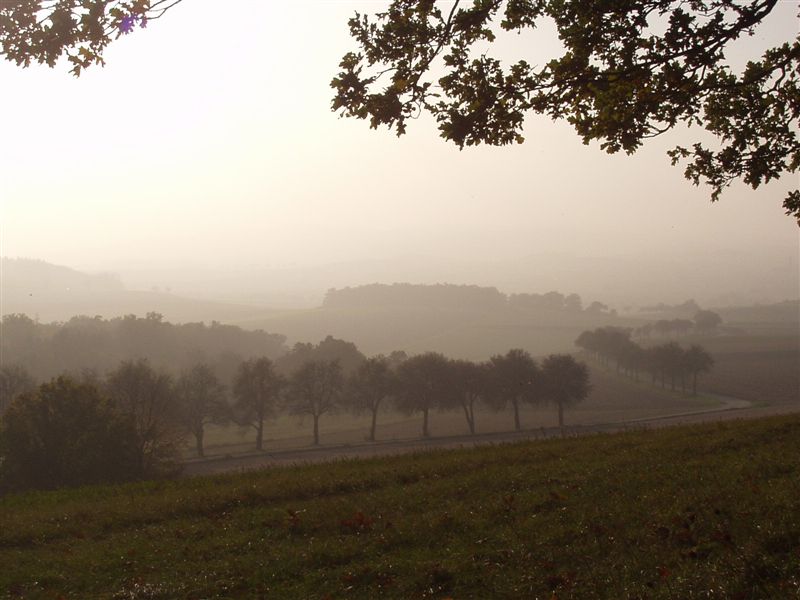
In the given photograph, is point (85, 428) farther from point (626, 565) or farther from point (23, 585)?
point (626, 565)

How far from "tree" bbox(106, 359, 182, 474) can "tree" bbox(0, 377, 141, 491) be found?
4.56 ft

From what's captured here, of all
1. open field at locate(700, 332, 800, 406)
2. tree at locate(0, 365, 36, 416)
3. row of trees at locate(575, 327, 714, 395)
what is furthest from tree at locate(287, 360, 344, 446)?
open field at locate(700, 332, 800, 406)

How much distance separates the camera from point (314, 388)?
3115 inches

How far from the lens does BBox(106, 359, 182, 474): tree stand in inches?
1783

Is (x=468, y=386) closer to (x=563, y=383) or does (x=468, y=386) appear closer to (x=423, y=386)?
(x=423, y=386)

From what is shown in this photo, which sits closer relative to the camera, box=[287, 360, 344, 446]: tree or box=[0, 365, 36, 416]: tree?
box=[0, 365, 36, 416]: tree

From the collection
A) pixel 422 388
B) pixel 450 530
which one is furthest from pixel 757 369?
pixel 450 530

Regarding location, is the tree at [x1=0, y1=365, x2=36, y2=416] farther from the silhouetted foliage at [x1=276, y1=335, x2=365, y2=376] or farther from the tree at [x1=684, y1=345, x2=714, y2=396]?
the tree at [x1=684, y1=345, x2=714, y2=396]

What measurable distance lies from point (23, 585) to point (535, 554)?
10.1 m

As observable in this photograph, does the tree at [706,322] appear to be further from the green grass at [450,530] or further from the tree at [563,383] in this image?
the green grass at [450,530]

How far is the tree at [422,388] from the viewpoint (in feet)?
Result: 258

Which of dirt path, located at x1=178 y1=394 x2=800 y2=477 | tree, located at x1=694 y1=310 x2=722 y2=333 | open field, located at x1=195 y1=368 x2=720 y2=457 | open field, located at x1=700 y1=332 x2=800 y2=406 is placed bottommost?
open field, located at x1=195 y1=368 x2=720 y2=457

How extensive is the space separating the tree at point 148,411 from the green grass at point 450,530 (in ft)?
87.1

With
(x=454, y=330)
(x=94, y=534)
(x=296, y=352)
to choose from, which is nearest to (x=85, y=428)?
(x=94, y=534)
